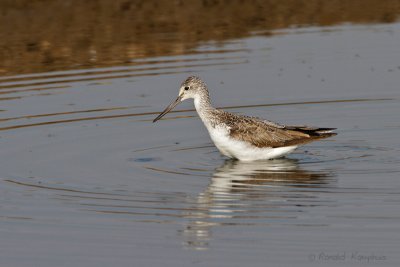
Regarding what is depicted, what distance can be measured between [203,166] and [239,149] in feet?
2.38

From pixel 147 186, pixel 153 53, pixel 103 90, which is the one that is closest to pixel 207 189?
pixel 147 186

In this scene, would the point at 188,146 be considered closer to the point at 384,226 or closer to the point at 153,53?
the point at 384,226

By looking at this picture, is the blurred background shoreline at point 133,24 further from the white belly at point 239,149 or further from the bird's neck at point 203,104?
the white belly at point 239,149

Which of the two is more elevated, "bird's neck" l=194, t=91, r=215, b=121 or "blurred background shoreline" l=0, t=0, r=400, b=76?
"blurred background shoreline" l=0, t=0, r=400, b=76

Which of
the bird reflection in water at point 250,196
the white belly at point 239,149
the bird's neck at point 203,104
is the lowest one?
the bird reflection in water at point 250,196

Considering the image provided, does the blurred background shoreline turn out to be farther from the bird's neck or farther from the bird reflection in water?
the bird reflection in water

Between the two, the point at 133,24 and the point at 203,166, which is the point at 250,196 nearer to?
the point at 203,166

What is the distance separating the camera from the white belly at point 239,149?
17828mm

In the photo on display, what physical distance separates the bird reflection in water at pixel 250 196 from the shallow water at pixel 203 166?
0.10ft

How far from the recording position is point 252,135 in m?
18.0

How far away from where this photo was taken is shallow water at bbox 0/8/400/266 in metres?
13.2

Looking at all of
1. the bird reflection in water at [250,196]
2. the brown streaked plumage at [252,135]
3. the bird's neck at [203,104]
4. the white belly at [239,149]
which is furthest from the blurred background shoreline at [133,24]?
the bird reflection in water at [250,196]

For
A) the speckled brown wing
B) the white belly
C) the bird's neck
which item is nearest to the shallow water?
the white belly

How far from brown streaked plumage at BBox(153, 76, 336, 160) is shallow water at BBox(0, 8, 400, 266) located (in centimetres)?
24
